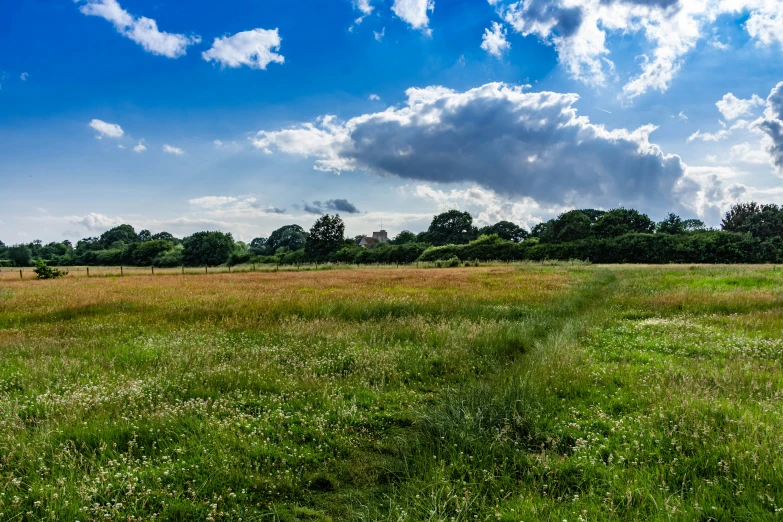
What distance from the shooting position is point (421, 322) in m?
12.8

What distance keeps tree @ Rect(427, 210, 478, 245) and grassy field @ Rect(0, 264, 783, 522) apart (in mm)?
110114

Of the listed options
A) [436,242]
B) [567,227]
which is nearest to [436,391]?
[567,227]

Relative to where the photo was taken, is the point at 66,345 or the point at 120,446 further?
the point at 66,345

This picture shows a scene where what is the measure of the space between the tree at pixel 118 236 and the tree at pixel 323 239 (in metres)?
105

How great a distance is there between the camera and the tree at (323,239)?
361ft

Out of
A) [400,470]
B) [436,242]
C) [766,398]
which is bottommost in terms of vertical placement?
[400,470]

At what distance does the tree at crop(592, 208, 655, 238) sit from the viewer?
86.3m

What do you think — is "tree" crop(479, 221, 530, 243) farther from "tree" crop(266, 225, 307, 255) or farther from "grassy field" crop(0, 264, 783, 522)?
"grassy field" crop(0, 264, 783, 522)

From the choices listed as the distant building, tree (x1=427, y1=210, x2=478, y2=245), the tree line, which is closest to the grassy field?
the tree line

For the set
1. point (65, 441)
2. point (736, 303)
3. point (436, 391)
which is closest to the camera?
point (65, 441)

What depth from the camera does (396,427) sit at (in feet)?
19.4

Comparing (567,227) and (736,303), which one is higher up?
(567,227)

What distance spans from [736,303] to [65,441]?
→ 21274 millimetres

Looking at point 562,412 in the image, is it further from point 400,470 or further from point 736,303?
point 736,303
